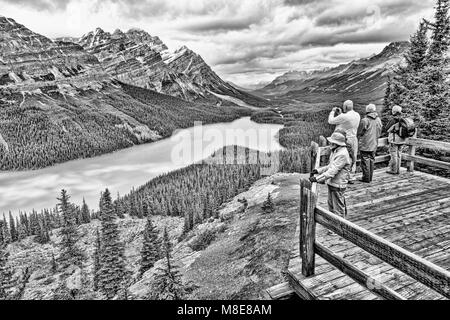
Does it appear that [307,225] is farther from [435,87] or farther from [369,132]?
[435,87]

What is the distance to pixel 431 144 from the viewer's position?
1230 centimetres

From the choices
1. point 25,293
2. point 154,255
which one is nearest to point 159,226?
point 25,293

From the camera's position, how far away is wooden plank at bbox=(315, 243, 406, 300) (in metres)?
4.48

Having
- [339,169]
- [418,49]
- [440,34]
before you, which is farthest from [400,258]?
[418,49]

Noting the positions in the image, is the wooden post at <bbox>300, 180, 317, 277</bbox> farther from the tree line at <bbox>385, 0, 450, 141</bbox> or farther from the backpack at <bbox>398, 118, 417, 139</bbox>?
the tree line at <bbox>385, 0, 450, 141</bbox>

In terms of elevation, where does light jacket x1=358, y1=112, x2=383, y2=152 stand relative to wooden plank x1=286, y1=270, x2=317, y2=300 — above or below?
above

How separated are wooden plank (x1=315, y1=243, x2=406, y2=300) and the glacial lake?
10215 centimetres

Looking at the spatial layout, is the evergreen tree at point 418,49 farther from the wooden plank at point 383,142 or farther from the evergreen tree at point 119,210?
the evergreen tree at point 119,210

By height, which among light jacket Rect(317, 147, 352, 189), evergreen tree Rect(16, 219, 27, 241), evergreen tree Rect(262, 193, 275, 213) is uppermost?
light jacket Rect(317, 147, 352, 189)

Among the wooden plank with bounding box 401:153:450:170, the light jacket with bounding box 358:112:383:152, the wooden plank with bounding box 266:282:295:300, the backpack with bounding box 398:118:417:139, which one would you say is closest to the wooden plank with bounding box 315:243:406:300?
the wooden plank with bounding box 266:282:295:300

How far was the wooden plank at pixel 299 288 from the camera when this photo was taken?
590 cm

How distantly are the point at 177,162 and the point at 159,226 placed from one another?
7373 cm
